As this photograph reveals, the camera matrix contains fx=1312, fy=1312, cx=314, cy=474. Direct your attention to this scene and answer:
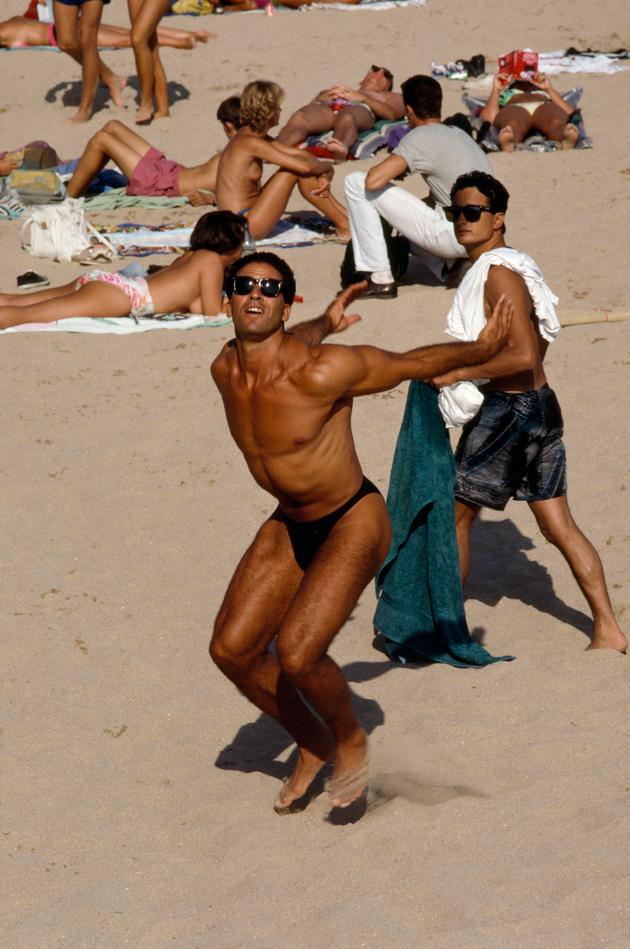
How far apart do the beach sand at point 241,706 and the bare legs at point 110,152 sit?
8.14 ft

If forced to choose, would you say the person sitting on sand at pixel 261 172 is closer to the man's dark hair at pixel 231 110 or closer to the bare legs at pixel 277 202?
the bare legs at pixel 277 202

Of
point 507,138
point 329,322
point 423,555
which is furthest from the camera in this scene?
point 507,138

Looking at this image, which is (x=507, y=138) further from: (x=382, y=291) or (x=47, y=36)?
(x=47, y=36)

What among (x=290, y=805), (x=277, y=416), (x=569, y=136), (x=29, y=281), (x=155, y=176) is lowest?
(x=290, y=805)

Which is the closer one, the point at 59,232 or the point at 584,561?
the point at 584,561

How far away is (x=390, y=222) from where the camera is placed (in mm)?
8984

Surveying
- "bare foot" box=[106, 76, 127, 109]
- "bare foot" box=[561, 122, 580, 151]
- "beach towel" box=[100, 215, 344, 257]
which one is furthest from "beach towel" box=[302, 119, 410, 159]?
"bare foot" box=[106, 76, 127, 109]

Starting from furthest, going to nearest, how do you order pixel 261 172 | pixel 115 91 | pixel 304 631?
1. pixel 115 91
2. pixel 261 172
3. pixel 304 631

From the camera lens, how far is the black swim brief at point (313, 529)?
4238 mm

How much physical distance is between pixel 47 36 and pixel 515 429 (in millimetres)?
12559

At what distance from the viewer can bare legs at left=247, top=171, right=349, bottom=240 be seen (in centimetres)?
1008

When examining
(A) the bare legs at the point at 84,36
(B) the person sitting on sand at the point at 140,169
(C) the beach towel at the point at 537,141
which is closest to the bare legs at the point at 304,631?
(B) the person sitting on sand at the point at 140,169

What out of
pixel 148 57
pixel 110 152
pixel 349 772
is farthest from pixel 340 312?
pixel 148 57

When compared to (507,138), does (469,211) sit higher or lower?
higher
